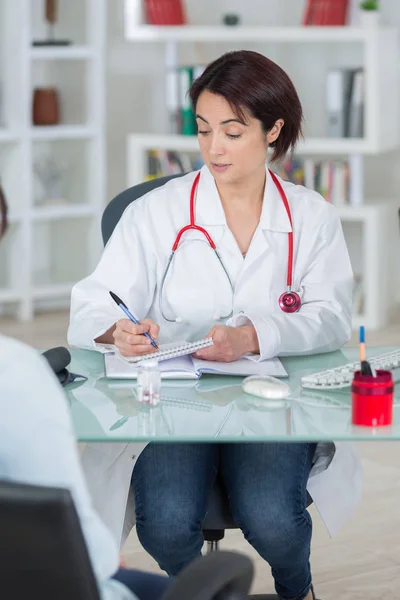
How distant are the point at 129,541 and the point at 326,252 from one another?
1081 mm

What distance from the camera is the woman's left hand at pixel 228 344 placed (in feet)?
6.61

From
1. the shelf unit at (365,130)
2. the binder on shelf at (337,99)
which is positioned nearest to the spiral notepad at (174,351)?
the shelf unit at (365,130)

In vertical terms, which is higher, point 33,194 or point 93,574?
point 93,574

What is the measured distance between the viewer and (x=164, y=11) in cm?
559

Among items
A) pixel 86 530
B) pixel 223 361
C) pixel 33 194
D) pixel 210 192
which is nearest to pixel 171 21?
pixel 33 194

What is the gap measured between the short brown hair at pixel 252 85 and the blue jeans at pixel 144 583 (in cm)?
107

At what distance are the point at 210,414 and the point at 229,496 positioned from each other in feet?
1.27

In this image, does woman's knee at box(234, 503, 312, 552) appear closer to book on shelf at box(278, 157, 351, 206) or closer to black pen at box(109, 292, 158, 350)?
black pen at box(109, 292, 158, 350)

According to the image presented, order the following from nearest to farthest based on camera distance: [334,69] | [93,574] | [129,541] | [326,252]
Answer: [93,574]
[326,252]
[129,541]
[334,69]

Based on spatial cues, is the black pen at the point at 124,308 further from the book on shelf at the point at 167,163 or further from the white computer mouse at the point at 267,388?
the book on shelf at the point at 167,163

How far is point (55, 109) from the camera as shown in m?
5.75

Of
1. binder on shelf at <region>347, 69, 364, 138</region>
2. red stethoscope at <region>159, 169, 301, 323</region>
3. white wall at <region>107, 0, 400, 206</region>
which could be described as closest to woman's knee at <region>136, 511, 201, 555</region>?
red stethoscope at <region>159, 169, 301, 323</region>

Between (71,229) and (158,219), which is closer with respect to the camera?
(158,219)

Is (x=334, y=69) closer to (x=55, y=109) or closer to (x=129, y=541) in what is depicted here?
(x=55, y=109)
